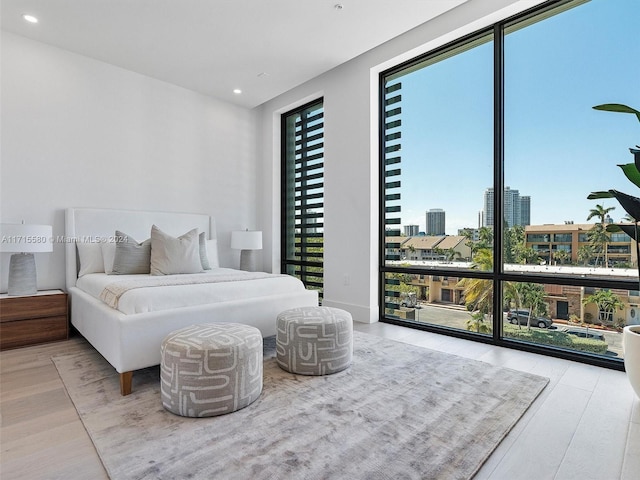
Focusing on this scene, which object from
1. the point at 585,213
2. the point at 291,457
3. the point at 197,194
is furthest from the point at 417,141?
the point at 291,457

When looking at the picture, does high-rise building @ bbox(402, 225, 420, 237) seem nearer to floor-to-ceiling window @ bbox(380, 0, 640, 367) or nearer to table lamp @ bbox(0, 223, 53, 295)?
floor-to-ceiling window @ bbox(380, 0, 640, 367)

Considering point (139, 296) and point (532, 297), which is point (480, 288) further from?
point (139, 296)

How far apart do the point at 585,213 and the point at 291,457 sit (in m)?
2.62

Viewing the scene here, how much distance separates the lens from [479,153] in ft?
10.5

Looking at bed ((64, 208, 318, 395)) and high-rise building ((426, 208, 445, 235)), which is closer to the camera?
bed ((64, 208, 318, 395))

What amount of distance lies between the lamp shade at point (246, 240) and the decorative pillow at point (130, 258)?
128 cm

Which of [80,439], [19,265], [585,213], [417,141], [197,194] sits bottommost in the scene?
[80,439]

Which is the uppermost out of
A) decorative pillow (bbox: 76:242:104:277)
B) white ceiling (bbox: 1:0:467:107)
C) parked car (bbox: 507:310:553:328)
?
white ceiling (bbox: 1:0:467:107)

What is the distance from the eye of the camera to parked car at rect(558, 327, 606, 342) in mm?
2570

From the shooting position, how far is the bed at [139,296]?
6.94 ft

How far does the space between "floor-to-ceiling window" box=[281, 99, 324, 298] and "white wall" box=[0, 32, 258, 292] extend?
0.67 metres

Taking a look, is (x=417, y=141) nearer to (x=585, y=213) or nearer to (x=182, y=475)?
(x=585, y=213)

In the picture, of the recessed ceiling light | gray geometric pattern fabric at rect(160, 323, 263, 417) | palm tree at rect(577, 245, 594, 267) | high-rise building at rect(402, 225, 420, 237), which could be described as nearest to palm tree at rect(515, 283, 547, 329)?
palm tree at rect(577, 245, 594, 267)

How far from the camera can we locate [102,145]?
375 centimetres
